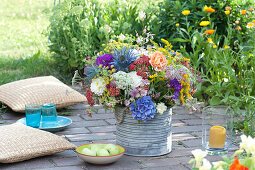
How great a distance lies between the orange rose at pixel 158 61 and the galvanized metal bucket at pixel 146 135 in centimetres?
36

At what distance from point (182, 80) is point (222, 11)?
2.26 meters

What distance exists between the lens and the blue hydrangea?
9.11ft

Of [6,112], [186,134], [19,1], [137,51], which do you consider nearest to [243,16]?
[186,134]

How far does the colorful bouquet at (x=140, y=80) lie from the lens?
2785 mm

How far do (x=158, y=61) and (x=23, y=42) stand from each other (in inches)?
201

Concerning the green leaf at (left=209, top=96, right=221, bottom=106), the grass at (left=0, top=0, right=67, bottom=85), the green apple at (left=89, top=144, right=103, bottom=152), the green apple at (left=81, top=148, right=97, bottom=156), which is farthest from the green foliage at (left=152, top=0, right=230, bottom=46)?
the green apple at (left=81, top=148, right=97, bottom=156)

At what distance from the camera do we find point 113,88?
2.83m

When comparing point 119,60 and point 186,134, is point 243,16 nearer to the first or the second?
point 186,134

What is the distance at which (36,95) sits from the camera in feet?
13.3

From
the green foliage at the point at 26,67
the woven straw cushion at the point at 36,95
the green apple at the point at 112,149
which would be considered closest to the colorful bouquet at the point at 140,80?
the green apple at the point at 112,149

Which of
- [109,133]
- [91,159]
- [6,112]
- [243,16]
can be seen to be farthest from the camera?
[243,16]

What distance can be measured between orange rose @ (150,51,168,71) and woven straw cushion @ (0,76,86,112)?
4.40ft

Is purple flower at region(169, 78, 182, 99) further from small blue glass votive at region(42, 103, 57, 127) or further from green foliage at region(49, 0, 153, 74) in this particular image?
green foliage at region(49, 0, 153, 74)

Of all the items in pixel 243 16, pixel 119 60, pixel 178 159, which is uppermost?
pixel 243 16
